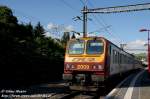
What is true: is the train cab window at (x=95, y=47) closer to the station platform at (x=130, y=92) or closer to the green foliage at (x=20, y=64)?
the station platform at (x=130, y=92)

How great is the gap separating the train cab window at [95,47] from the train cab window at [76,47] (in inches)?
14.5

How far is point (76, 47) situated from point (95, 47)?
1099mm

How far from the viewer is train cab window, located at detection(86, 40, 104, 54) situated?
58.3 ft

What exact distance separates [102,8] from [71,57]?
16666 millimetres

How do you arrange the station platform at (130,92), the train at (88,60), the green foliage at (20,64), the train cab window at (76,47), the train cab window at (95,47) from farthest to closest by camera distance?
the green foliage at (20,64), the train cab window at (76,47), the train cab window at (95,47), the train at (88,60), the station platform at (130,92)

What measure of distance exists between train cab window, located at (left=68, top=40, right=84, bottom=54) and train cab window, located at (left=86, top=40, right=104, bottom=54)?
368mm

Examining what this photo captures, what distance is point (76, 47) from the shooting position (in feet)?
60.9

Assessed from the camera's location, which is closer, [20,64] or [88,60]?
[88,60]

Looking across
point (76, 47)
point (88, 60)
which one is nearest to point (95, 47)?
point (88, 60)

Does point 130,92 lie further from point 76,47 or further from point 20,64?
point 20,64

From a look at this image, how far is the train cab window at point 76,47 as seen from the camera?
18337mm

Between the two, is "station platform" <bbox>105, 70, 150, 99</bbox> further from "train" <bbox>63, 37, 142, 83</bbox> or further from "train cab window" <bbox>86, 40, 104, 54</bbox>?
"train cab window" <bbox>86, 40, 104, 54</bbox>

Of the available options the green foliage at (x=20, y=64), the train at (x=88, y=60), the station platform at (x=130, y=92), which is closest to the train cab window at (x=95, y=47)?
the train at (x=88, y=60)

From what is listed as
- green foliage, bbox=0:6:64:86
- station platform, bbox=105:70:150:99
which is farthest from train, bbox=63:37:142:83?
green foliage, bbox=0:6:64:86
